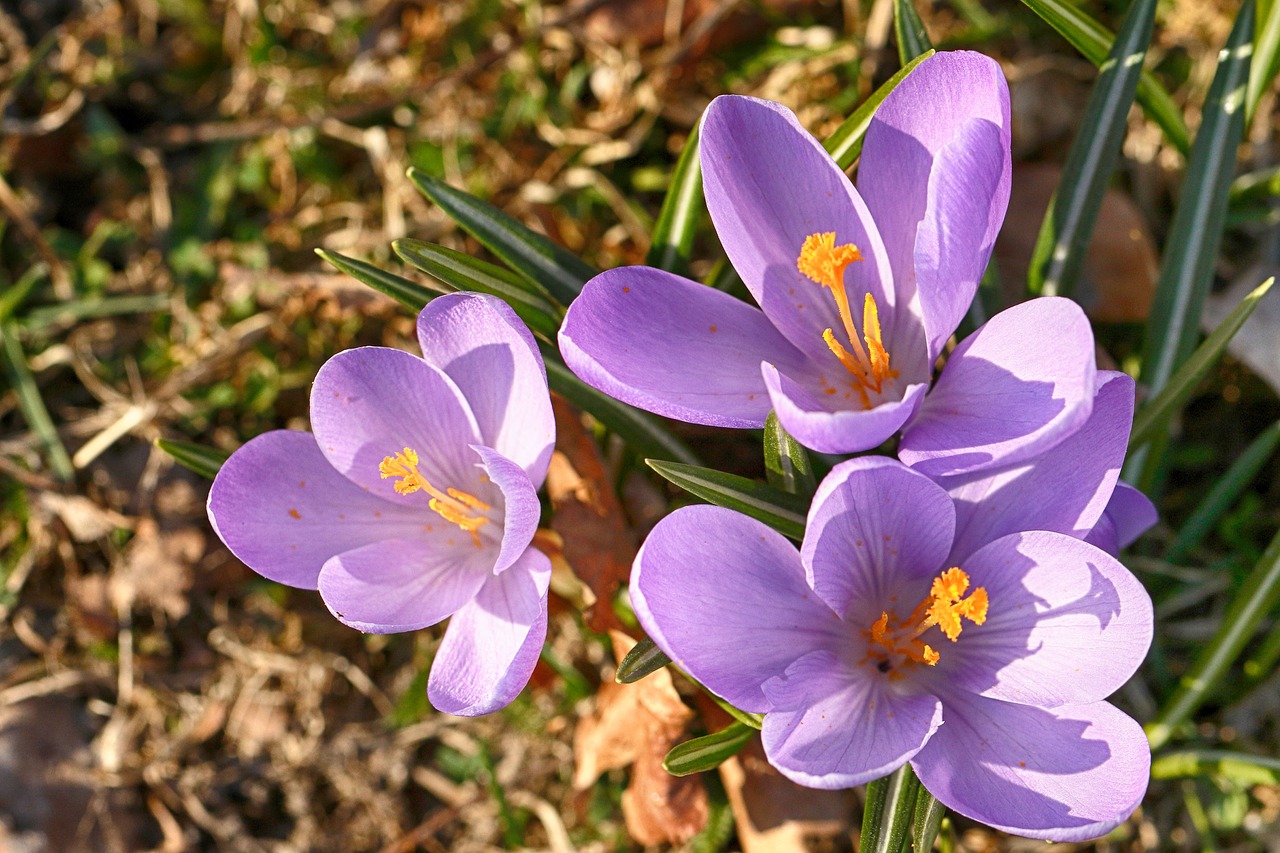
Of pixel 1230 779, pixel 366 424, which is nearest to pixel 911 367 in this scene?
pixel 366 424

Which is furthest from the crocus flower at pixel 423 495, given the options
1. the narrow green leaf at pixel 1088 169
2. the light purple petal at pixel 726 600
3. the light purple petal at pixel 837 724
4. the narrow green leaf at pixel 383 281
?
the narrow green leaf at pixel 1088 169

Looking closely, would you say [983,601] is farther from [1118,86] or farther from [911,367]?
[1118,86]

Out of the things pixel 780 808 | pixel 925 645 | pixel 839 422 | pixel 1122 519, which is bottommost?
pixel 780 808

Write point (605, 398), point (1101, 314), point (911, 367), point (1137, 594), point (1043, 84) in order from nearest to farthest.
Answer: point (1137, 594) → point (911, 367) → point (605, 398) → point (1101, 314) → point (1043, 84)

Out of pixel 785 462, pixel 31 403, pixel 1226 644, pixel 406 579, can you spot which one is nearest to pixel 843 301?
pixel 785 462

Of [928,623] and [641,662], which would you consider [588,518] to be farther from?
[928,623]

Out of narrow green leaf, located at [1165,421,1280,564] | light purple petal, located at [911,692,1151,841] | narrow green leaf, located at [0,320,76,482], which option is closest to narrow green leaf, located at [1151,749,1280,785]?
narrow green leaf, located at [1165,421,1280,564]
